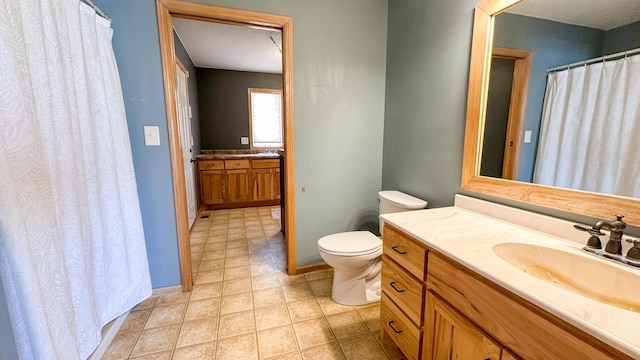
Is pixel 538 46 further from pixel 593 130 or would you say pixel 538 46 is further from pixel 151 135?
pixel 151 135

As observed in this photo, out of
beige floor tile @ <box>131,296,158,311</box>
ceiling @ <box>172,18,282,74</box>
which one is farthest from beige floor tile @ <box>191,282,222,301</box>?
ceiling @ <box>172,18,282,74</box>

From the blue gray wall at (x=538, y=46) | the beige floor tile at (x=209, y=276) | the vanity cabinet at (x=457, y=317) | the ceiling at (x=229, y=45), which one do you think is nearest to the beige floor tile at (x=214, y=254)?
the beige floor tile at (x=209, y=276)

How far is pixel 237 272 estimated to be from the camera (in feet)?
7.64

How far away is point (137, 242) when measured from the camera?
169cm

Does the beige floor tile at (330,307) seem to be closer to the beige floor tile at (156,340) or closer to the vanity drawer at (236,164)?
the beige floor tile at (156,340)

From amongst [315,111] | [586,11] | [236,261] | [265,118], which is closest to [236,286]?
[236,261]

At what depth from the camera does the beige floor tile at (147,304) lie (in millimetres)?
1846

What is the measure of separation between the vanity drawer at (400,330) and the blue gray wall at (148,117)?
1577mm

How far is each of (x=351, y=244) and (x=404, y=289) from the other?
Answer: 0.59m

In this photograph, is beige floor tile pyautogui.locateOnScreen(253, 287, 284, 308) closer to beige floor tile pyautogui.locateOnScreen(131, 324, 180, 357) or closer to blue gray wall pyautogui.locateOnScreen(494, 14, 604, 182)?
beige floor tile pyautogui.locateOnScreen(131, 324, 180, 357)

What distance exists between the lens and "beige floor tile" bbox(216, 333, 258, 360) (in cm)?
142

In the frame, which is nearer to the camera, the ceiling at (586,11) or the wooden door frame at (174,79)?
the ceiling at (586,11)

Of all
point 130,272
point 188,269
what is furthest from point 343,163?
point 130,272

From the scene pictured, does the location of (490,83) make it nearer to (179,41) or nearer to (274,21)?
(274,21)
